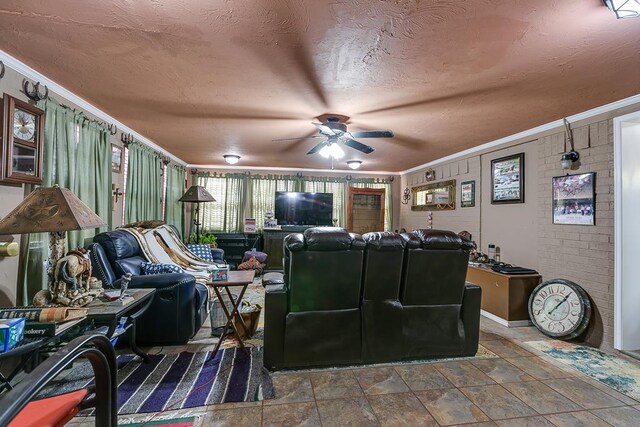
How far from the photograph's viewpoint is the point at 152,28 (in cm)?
174

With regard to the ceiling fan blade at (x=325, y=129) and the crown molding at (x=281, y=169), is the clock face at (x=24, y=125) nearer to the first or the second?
the ceiling fan blade at (x=325, y=129)

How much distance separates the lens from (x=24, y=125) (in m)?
2.24

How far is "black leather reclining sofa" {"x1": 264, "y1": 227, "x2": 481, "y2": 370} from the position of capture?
2385 mm

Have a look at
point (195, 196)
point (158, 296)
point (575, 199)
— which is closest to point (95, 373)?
point (158, 296)

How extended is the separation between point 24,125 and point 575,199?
5029 millimetres

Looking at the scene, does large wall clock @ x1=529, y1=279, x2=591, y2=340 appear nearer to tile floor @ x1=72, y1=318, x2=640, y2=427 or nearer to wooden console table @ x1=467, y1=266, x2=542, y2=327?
wooden console table @ x1=467, y1=266, x2=542, y2=327

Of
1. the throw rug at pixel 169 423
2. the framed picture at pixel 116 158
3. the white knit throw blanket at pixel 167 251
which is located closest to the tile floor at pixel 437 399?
the throw rug at pixel 169 423

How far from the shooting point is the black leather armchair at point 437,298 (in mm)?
2553

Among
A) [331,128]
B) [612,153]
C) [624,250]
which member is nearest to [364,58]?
[331,128]

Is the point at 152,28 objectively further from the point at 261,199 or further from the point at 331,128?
the point at 261,199

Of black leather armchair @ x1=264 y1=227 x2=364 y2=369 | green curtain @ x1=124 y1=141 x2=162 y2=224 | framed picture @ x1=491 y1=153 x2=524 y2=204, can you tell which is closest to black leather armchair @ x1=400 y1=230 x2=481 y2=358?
black leather armchair @ x1=264 y1=227 x2=364 y2=369

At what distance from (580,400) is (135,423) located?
2932mm

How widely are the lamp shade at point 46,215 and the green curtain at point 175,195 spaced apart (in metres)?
3.55

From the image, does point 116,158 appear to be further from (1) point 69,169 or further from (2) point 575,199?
(2) point 575,199
